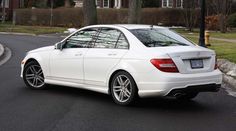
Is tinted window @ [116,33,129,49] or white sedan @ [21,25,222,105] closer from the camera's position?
white sedan @ [21,25,222,105]

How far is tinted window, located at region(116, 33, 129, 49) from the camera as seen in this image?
9.73 meters

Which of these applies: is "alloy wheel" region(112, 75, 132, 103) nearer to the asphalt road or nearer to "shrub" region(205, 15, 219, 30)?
the asphalt road

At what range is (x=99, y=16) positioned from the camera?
51.4m

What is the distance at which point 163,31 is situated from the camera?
1027cm

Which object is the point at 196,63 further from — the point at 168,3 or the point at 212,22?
the point at 168,3

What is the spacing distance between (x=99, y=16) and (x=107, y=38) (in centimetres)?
4146

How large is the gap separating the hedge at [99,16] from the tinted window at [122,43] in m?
39.0

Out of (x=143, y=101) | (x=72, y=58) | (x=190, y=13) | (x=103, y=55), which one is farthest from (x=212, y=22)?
(x=103, y=55)

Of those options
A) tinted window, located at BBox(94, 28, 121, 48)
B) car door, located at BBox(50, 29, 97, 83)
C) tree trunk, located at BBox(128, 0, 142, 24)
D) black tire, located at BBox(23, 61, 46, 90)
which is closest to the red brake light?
tinted window, located at BBox(94, 28, 121, 48)

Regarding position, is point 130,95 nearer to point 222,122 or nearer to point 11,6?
point 222,122

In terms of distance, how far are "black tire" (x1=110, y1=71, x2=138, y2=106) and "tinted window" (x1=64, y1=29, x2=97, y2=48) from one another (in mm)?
1209

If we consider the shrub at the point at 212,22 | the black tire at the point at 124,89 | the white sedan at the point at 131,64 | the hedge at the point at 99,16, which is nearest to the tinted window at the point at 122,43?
the white sedan at the point at 131,64

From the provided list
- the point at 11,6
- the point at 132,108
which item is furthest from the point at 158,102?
the point at 11,6

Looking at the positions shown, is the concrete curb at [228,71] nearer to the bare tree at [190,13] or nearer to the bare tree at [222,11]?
the bare tree at [222,11]
